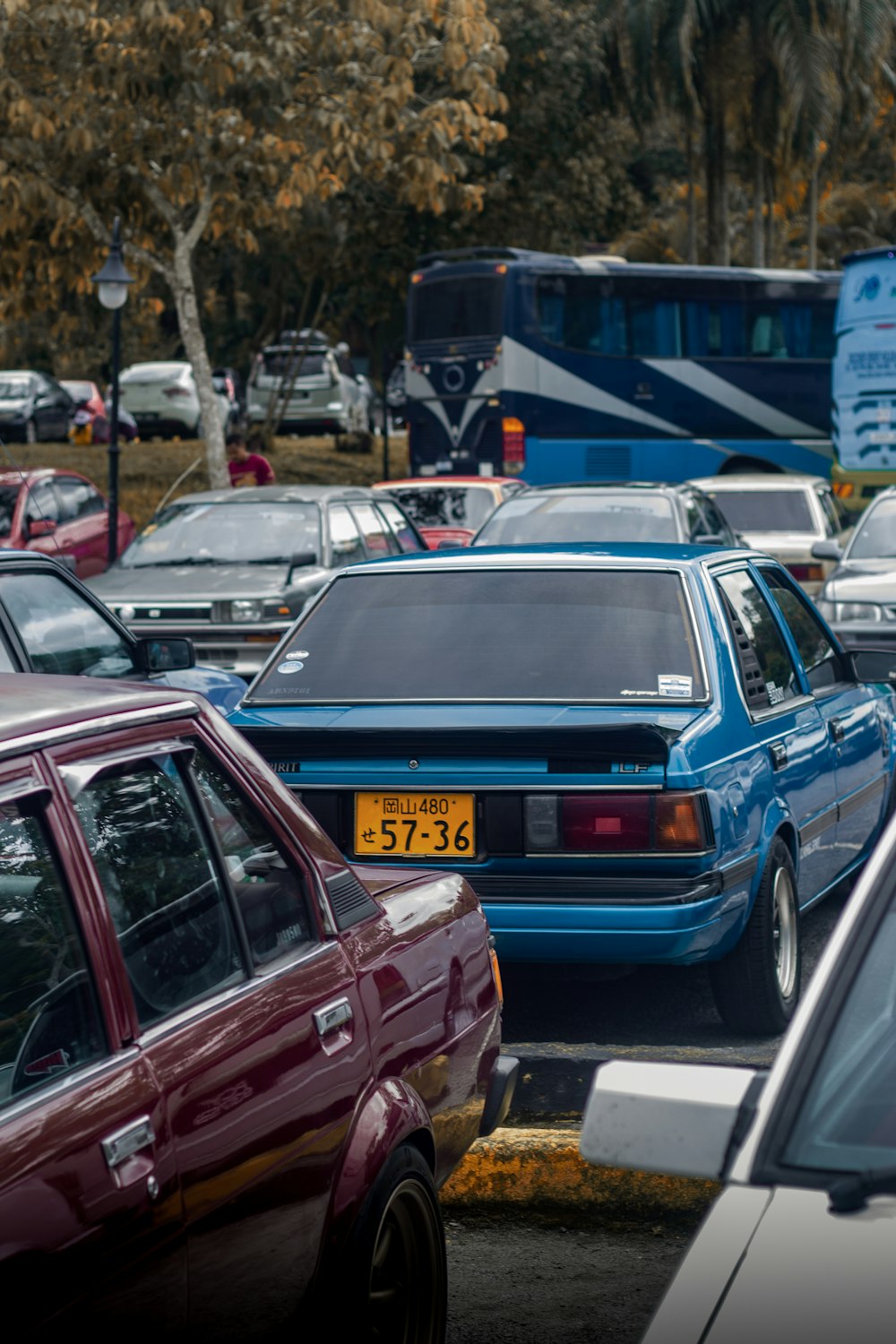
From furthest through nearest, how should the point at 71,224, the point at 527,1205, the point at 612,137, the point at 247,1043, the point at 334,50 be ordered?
1. the point at 612,137
2. the point at 71,224
3. the point at 334,50
4. the point at 527,1205
5. the point at 247,1043

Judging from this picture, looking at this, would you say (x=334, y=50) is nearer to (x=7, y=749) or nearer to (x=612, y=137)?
(x=612, y=137)

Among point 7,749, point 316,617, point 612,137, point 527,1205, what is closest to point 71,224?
point 612,137

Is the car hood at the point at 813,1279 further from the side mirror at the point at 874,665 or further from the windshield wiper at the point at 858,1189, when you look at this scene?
the side mirror at the point at 874,665

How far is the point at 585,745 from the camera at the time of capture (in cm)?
565

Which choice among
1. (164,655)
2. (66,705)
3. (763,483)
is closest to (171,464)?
(763,483)

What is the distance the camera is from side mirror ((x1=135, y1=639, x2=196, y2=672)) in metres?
7.67

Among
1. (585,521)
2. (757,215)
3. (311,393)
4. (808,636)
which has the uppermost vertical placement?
(757,215)

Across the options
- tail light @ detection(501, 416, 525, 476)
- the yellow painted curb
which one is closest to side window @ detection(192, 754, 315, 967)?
the yellow painted curb

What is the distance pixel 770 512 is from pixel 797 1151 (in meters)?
16.2

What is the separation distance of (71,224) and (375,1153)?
69.6 ft

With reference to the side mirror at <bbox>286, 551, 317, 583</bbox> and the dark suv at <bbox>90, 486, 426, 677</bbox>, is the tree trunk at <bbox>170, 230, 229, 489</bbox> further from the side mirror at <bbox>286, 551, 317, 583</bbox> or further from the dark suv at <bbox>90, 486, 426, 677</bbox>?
the side mirror at <bbox>286, 551, 317, 583</bbox>

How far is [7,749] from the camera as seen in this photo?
9.25 feet

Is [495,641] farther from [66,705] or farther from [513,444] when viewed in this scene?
[513,444]

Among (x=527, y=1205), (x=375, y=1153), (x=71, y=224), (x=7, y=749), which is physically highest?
(x=71, y=224)
